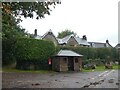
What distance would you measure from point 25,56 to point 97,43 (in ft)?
197

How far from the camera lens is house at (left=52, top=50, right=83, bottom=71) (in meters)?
36.1

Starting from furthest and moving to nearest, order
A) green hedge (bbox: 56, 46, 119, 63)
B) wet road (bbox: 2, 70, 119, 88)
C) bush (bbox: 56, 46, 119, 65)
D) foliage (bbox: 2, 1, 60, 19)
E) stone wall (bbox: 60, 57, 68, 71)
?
green hedge (bbox: 56, 46, 119, 63) → bush (bbox: 56, 46, 119, 65) → stone wall (bbox: 60, 57, 68, 71) → wet road (bbox: 2, 70, 119, 88) → foliage (bbox: 2, 1, 60, 19)

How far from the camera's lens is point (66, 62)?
3703 centimetres

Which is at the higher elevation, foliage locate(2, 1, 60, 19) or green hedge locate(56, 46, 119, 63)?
foliage locate(2, 1, 60, 19)

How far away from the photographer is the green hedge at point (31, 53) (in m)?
35.6

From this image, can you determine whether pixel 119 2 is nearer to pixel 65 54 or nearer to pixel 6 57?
pixel 65 54

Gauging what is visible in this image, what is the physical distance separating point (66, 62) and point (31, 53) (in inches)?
206

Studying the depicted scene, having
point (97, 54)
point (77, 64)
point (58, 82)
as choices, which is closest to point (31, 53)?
point (77, 64)

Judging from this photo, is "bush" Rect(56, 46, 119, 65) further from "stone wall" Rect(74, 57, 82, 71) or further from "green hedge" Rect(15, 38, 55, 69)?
"green hedge" Rect(15, 38, 55, 69)

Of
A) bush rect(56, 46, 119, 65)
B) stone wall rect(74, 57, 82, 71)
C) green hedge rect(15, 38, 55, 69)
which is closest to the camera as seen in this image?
green hedge rect(15, 38, 55, 69)

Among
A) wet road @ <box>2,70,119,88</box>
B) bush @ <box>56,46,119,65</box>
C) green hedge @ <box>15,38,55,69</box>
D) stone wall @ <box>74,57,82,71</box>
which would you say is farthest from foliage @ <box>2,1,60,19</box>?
bush @ <box>56,46,119,65</box>

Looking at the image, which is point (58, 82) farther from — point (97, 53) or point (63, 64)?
point (97, 53)

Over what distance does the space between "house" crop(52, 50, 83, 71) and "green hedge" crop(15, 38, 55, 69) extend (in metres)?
1.72

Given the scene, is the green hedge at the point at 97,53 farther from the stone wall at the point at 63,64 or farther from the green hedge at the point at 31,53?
the green hedge at the point at 31,53
